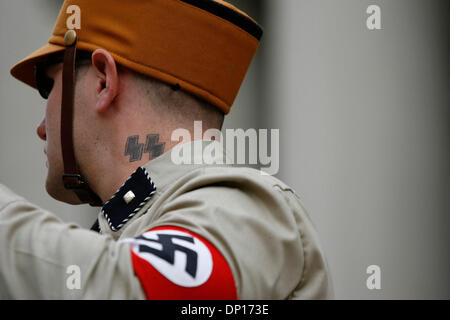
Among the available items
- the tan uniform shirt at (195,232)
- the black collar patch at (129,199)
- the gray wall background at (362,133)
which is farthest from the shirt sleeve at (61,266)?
the gray wall background at (362,133)

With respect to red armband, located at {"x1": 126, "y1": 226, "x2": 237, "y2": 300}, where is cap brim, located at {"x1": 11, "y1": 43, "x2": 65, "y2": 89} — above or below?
above

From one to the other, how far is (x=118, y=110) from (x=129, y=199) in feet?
0.85

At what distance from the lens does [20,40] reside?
11.3 feet

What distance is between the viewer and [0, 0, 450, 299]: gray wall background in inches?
122

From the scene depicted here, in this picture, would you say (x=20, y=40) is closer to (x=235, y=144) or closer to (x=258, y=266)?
(x=235, y=144)

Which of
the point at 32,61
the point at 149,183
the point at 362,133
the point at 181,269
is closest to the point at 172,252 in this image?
the point at 181,269

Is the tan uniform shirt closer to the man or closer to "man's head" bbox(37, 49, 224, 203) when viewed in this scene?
the man

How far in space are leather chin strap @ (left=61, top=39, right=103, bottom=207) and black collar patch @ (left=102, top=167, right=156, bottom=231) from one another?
0.73 feet

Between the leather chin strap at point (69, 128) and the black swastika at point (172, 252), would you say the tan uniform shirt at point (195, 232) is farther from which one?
the leather chin strap at point (69, 128)

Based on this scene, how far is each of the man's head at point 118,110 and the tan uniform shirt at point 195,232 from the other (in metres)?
0.19

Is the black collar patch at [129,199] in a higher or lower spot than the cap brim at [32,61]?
lower

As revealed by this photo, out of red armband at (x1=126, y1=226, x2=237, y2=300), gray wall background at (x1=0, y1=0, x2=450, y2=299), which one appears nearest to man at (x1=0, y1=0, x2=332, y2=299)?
red armband at (x1=126, y1=226, x2=237, y2=300)

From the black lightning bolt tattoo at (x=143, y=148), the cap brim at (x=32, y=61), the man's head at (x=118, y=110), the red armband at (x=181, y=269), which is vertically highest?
the cap brim at (x=32, y=61)

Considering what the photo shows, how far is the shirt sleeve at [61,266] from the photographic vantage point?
0.91 metres
